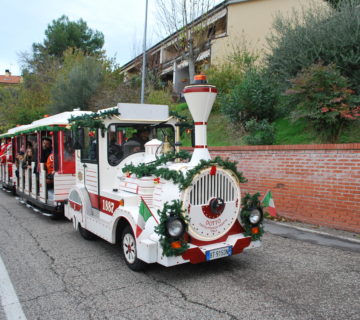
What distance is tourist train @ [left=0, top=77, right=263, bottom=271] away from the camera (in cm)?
438

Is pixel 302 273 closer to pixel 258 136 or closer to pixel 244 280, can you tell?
pixel 244 280

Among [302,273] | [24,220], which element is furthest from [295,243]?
[24,220]

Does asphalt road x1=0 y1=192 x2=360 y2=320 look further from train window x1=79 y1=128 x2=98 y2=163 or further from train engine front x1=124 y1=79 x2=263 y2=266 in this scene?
train window x1=79 y1=128 x2=98 y2=163

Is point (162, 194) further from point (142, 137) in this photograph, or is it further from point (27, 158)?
point (27, 158)

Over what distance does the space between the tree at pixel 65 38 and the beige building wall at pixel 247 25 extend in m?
18.2

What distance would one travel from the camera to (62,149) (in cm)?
867

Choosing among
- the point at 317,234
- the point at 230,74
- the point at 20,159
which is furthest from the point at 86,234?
the point at 230,74

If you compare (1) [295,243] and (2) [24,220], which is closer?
(1) [295,243]

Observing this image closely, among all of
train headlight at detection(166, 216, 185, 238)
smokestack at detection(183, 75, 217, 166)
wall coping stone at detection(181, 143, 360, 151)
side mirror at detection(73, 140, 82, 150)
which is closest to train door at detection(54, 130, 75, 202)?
side mirror at detection(73, 140, 82, 150)

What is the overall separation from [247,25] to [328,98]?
14.4 metres

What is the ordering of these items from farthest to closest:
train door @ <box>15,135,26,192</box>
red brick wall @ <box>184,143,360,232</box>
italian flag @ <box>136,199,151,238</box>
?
train door @ <box>15,135,26,192</box>
red brick wall @ <box>184,143,360,232</box>
italian flag @ <box>136,199,151,238</box>

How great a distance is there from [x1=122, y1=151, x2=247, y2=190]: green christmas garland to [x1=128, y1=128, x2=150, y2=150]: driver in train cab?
2.29 feet

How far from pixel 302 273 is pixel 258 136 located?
5169 millimetres

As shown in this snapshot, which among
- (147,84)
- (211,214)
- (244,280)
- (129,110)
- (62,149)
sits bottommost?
(244,280)
